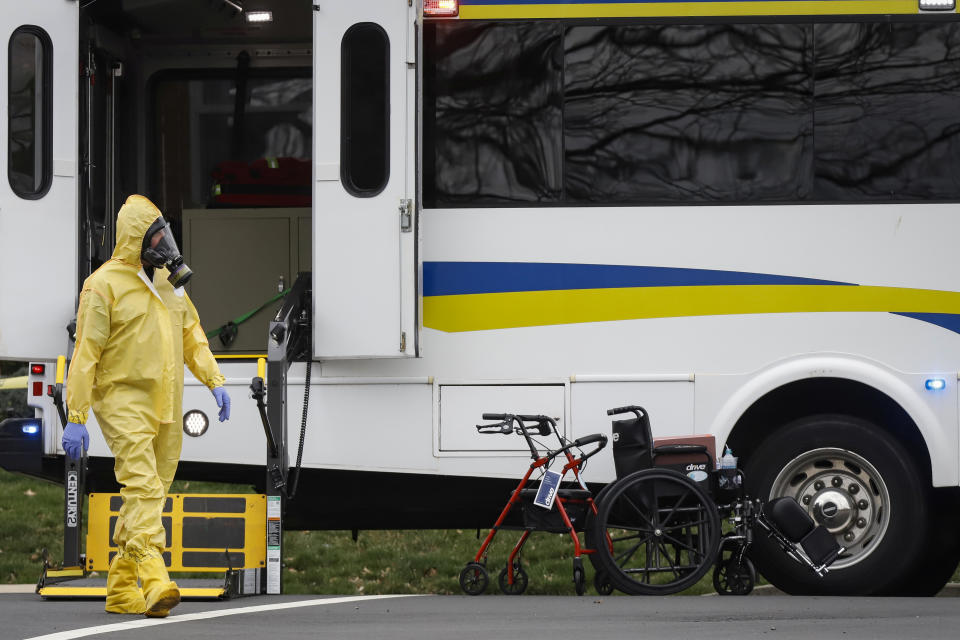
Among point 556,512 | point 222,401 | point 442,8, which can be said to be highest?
point 442,8

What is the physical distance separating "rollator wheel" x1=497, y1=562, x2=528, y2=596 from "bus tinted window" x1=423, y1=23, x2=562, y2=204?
6.36ft

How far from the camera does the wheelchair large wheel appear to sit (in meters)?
7.46


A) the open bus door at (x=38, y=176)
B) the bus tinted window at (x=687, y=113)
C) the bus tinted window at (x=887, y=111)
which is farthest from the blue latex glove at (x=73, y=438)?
the bus tinted window at (x=887, y=111)

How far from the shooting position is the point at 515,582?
788 cm

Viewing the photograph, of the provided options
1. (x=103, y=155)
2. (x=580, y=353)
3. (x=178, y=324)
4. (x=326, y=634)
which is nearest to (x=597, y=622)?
(x=326, y=634)

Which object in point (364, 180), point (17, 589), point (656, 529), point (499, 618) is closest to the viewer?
point (499, 618)

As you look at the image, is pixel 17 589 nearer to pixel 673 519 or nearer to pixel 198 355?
pixel 198 355

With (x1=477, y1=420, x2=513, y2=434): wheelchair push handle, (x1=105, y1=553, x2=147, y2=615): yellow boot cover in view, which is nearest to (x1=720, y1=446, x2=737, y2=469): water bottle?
(x1=477, y1=420, x2=513, y2=434): wheelchair push handle

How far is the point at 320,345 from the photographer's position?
768 centimetres

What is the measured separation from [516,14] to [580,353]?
180 centimetres

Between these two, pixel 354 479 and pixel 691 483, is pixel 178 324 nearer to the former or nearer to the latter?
pixel 354 479

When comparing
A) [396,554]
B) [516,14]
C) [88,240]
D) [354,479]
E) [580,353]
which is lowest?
[396,554]

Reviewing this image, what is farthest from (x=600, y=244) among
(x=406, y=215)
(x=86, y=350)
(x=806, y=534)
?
(x=86, y=350)

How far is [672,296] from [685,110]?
99 centimetres
